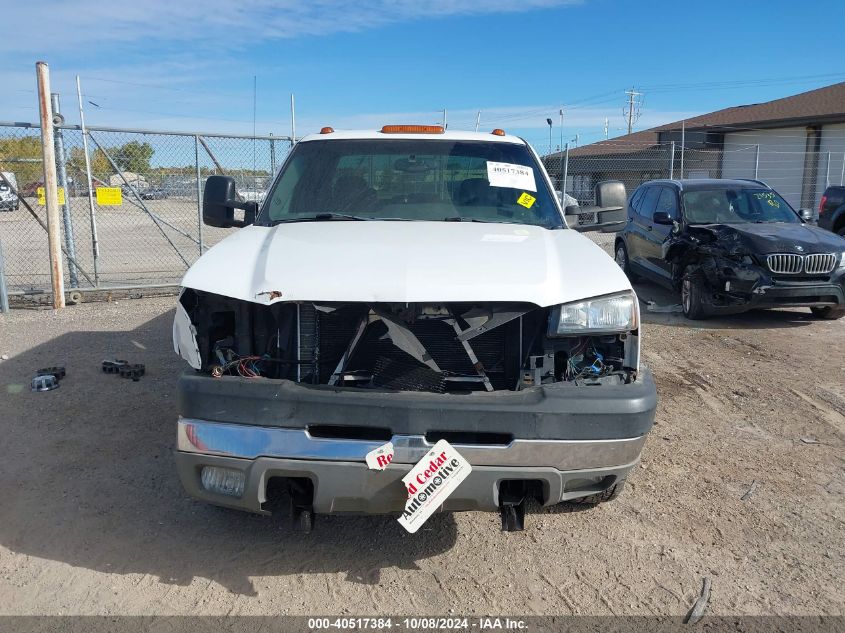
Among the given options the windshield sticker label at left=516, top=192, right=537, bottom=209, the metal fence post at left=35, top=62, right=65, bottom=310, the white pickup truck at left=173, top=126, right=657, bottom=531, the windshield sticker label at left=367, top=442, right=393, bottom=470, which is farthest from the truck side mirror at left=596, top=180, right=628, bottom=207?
the metal fence post at left=35, top=62, right=65, bottom=310

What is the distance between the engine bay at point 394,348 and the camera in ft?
10.2

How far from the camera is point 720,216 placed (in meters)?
9.18

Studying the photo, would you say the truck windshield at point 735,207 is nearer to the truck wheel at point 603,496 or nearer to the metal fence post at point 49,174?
the truck wheel at point 603,496

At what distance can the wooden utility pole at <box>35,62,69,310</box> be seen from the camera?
8555 mm

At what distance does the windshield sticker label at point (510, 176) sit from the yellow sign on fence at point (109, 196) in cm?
683

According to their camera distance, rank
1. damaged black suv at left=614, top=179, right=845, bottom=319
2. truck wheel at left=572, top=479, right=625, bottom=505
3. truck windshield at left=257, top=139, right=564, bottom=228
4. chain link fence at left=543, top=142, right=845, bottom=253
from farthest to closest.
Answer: chain link fence at left=543, top=142, right=845, bottom=253 < damaged black suv at left=614, top=179, right=845, bottom=319 < truck windshield at left=257, top=139, right=564, bottom=228 < truck wheel at left=572, top=479, right=625, bottom=505

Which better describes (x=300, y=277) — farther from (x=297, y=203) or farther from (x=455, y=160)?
(x=455, y=160)

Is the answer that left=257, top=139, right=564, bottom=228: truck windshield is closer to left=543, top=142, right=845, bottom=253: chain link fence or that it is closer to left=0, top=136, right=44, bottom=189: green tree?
left=0, top=136, right=44, bottom=189: green tree

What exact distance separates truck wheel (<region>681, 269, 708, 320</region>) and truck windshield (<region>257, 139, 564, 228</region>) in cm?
465

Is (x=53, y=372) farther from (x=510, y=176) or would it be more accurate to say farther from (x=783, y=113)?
(x=783, y=113)

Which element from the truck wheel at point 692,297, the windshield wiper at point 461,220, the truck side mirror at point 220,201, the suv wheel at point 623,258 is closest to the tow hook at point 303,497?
the windshield wiper at point 461,220

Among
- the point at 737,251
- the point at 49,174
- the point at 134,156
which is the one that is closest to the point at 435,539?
the point at 737,251

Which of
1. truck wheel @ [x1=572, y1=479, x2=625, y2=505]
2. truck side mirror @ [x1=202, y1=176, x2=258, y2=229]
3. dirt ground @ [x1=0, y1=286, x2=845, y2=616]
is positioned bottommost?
dirt ground @ [x1=0, y1=286, x2=845, y2=616]

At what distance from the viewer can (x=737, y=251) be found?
8.11 m
